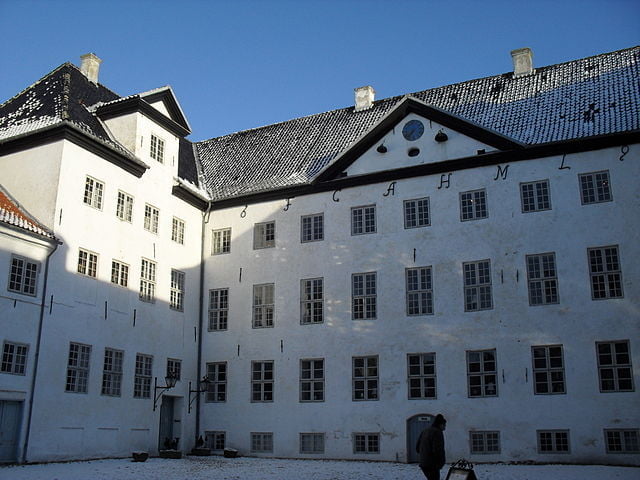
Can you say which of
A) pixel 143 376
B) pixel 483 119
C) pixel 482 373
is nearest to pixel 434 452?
pixel 482 373

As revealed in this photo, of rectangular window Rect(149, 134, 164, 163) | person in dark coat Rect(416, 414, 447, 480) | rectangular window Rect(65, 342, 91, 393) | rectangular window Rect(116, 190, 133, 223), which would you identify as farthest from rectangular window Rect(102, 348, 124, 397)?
person in dark coat Rect(416, 414, 447, 480)

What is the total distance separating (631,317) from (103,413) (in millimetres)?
17902

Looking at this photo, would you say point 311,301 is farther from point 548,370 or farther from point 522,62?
point 522,62

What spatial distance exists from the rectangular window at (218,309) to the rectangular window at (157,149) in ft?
19.8

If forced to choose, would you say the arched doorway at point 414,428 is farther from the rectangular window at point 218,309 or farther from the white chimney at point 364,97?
the white chimney at point 364,97

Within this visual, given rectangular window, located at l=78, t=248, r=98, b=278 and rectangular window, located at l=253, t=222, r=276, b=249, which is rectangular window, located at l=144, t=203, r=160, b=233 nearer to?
rectangular window, located at l=78, t=248, r=98, b=278

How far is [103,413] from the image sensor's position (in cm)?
2458

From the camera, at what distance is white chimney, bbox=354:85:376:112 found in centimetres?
3325

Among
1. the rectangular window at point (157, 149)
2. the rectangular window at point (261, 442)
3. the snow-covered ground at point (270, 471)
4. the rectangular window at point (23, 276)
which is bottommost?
the snow-covered ground at point (270, 471)

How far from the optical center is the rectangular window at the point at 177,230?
29781 millimetres

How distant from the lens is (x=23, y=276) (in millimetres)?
22500

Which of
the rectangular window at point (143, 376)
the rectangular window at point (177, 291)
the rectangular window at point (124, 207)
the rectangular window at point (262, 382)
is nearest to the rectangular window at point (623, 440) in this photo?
the rectangular window at point (262, 382)

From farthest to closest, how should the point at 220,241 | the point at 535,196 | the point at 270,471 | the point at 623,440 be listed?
the point at 220,241 < the point at 535,196 < the point at 623,440 < the point at 270,471

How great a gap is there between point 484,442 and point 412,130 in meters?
12.0
